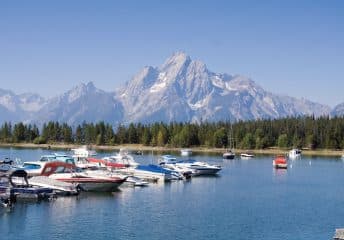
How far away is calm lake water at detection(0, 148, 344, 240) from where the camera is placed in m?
48.3

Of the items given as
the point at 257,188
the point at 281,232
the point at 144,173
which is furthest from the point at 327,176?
the point at 281,232

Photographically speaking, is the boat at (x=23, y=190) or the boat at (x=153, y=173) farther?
the boat at (x=153, y=173)

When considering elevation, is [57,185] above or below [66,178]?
below

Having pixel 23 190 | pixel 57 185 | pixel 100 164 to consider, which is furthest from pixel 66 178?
pixel 100 164

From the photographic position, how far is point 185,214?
5775 centimetres

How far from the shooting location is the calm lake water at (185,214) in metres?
48.3

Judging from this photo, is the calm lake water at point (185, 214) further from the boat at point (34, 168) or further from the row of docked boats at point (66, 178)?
the boat at point (34, 168)

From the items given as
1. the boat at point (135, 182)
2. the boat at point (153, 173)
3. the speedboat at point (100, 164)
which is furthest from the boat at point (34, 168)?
the boat at point (153, 173)

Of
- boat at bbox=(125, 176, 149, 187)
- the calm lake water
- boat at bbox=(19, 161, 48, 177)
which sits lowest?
the calm lake water

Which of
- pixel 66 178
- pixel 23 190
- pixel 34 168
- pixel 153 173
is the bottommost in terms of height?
pixel 23 190

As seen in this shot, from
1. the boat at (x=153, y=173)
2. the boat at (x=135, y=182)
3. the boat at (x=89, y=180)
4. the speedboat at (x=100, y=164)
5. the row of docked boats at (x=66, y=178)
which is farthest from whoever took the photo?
the speedboat at (x=100, y=164)

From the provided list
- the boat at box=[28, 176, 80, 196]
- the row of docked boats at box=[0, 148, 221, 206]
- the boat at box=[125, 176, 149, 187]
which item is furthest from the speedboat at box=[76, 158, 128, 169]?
the boat at box=[28, 176, 80, 196]

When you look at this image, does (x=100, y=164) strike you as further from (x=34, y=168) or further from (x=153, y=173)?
(x=34, y=168)

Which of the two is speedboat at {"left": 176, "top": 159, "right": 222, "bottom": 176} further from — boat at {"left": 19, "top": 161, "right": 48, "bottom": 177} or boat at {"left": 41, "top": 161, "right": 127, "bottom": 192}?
boat at {"left": 19, "top": 161, "right": 48, "bottom": 177}
